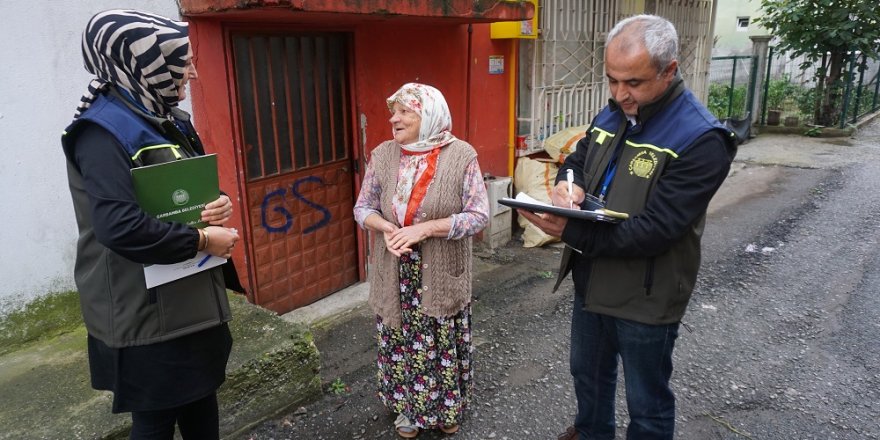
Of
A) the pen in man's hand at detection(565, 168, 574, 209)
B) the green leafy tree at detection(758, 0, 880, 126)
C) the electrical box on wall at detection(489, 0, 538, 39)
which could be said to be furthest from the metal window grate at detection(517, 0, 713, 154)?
the green leafy tree at detection(758, 0, 880, 126)

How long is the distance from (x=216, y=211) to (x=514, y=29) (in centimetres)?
417

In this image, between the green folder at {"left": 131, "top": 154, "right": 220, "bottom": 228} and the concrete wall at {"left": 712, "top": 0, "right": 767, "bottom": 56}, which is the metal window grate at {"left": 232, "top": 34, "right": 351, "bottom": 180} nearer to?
the green folder at {"left": 131, "top": 154, "right": 220, "bottom": 228}

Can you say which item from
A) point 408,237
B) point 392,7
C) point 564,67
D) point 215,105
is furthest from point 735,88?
point 408,237

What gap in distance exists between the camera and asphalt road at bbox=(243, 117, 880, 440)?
10.1 feet

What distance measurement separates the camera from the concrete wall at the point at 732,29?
19.3 meters

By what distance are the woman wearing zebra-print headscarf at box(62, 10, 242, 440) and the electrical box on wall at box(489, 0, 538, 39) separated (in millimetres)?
3993

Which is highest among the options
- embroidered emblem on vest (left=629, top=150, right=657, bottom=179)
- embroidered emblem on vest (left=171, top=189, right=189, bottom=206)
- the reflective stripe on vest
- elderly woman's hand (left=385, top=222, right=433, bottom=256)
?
the reflective stripe on vest

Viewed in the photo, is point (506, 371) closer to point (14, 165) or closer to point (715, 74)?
point (14, 165)

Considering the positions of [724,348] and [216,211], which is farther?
[724,348]

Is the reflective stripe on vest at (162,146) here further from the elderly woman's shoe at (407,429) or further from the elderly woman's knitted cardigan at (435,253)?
the elderly woman's shoe at (407,429)

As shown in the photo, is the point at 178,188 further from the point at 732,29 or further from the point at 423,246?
the point at 732,29

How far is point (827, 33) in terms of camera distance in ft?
34.8

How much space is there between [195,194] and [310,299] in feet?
9.27

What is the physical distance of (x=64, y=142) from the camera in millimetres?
1675
